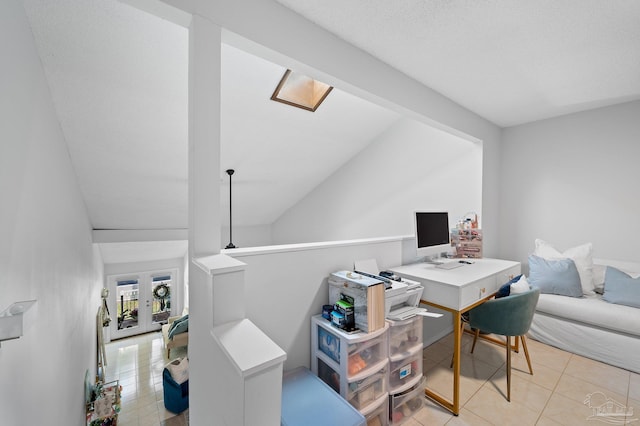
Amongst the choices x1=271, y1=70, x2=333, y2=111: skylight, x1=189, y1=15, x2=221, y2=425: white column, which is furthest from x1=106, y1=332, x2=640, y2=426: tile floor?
x1=271, y1=70, x2=333, y2=111: skylight

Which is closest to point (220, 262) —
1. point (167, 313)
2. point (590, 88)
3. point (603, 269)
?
point (590, 88)

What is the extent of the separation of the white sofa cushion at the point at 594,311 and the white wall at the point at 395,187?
47.8 inches

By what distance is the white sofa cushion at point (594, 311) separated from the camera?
2252mm

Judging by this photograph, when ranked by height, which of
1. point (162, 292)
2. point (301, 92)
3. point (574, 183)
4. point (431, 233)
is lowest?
point (162, 292)

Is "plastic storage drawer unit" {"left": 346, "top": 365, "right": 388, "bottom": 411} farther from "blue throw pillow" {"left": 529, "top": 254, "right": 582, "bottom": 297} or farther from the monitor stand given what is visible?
"blue throw pillow" {"left": 529, "top": 254, "right": 582, "bottom": 297}

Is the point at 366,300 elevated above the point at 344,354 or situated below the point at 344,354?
above

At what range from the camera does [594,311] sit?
7.88ft

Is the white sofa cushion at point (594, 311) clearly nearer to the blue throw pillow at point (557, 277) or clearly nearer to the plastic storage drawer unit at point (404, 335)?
the blue throw pillow at point (557, 277)

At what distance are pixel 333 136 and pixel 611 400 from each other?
350 cm

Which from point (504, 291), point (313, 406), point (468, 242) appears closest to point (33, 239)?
point (313, 406)

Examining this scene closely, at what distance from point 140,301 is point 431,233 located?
7288 mm

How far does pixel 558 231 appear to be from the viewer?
3170 mm

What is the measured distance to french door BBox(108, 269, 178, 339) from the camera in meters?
6.28

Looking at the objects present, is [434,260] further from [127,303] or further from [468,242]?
[127,303]
